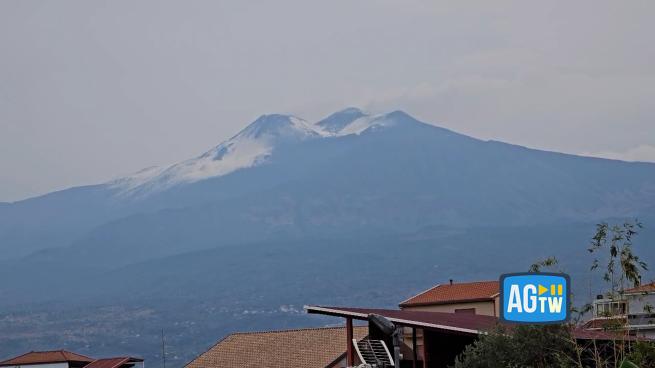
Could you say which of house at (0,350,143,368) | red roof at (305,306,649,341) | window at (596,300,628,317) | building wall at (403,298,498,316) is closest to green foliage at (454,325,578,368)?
window at (596,300,628,317)

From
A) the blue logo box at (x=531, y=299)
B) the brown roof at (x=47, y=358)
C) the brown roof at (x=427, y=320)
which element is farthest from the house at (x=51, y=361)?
the blue logo box at (x=531, y=299)

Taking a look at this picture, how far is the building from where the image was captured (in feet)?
186

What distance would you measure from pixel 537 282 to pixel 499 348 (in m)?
12.1

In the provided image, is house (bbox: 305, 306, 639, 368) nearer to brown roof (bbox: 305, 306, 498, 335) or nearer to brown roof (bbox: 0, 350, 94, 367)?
brown roof (bbox: 305, 306, 498, 335)

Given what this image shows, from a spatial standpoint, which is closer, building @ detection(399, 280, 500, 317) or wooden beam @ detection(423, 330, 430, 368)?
wooden beam @ detection(423, 330, 430, 368)

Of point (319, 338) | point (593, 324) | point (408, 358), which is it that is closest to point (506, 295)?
point (408, 358)

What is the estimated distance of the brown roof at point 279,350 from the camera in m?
62.4

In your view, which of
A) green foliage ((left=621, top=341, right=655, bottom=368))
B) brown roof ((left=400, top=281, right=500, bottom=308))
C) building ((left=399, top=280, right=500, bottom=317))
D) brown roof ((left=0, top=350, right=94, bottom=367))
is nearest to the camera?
green foliage ((left=621, top=341, right=655, bottom=368))

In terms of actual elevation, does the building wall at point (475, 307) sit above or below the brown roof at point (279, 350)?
above

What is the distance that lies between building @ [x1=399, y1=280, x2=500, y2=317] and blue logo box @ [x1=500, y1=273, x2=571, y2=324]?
37.5 meters

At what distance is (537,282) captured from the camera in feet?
59.3

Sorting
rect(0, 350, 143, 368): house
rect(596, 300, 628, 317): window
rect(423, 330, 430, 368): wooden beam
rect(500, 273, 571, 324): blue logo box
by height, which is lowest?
rect(0, 350, 143, 368): house

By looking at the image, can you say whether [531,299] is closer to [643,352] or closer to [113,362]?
[643,352]

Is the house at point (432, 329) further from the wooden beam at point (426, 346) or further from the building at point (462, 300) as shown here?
the building at point (462, 300)
